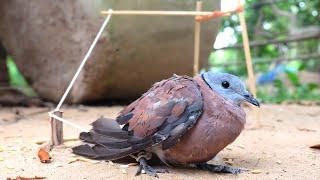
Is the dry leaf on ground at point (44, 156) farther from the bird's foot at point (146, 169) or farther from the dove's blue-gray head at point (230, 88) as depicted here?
the dove's blue-gray head at point (230, 88)

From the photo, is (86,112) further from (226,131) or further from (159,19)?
(226,131)

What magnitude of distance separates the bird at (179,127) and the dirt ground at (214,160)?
2.8 inches

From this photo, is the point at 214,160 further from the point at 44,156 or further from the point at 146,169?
the point at 44,156

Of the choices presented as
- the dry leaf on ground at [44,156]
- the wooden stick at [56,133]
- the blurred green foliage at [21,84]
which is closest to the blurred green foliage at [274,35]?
the blurred green foliage at [21,84]

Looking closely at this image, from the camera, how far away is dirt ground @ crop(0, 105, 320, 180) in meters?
1.95

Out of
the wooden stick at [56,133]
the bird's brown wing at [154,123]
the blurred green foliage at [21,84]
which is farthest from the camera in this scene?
the blurred green foliage at [21,84]

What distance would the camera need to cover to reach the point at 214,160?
7.38 ft

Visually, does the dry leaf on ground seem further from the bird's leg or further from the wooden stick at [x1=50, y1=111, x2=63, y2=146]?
the bird's leg

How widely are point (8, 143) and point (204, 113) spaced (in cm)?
112

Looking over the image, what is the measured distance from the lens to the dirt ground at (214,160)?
1948mm

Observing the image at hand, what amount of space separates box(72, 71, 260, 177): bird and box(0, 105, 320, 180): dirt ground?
70mm

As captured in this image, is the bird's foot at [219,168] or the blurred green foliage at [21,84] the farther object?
the blurred green foliage at [21,84]

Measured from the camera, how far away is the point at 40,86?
417 cm

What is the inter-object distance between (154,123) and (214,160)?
461 millimetres
